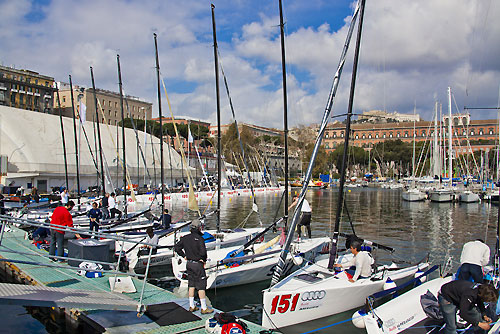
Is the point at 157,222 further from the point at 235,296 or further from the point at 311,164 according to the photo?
the point at 311,164

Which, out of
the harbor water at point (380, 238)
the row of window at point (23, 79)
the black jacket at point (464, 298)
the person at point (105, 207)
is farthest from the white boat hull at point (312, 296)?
the row of window at point (23, 79)

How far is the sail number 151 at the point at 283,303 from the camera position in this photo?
8992 mm

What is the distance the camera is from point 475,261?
912 centimetres

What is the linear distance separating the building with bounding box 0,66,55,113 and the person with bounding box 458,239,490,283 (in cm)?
10173

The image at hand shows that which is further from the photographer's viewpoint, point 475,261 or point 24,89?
point 24,89

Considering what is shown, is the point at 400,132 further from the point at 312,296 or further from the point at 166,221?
the point at 312,296

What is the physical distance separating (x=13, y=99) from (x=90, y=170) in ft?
200

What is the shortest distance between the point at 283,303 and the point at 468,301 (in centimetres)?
395

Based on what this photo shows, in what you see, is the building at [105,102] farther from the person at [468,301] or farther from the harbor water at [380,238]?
the person at [468,301]

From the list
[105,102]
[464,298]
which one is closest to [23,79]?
[105,102]

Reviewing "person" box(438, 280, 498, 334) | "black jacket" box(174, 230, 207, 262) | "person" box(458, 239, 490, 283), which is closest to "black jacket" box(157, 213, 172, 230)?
"black jacket" box(174, 230, 207, 262)

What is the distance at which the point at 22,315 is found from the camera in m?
10.2

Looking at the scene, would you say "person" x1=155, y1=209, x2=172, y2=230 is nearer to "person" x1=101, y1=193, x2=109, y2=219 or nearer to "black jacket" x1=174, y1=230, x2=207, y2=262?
"person" x1=101, y1=193, x2=109, y2=219

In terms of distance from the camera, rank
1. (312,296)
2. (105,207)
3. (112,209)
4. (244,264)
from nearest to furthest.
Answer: (312,296)
(244,264)
(105,207)
(112,209)
